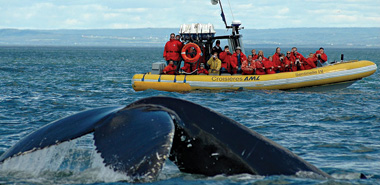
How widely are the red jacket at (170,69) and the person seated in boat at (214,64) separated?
1.47 meters

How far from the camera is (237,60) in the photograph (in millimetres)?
20844

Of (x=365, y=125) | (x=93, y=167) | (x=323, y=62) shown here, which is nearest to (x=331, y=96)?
(x=323, y=62)

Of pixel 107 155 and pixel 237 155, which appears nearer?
pixel 107 155

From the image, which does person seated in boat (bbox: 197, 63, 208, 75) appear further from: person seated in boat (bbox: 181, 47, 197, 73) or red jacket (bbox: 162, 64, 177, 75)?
red jacket (bbox: 162, 64, 177, 75)

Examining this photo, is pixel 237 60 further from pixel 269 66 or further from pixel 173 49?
pixel 173 49

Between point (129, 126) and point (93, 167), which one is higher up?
point (129, 126)

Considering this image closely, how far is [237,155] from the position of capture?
466cm

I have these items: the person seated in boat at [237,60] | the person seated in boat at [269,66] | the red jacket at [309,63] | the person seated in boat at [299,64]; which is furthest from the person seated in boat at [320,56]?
the person seated in boat at [237,60]

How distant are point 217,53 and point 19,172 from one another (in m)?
17.0

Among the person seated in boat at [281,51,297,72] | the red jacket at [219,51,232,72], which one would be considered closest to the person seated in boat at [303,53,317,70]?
the person seated in boat at [281,51,297,72]

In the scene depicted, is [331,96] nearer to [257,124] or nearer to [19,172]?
[257,124]

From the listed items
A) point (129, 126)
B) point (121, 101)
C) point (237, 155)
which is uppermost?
point (129, 126)

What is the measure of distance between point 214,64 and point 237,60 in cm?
94

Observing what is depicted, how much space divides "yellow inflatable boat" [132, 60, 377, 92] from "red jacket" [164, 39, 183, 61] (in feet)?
3.32
